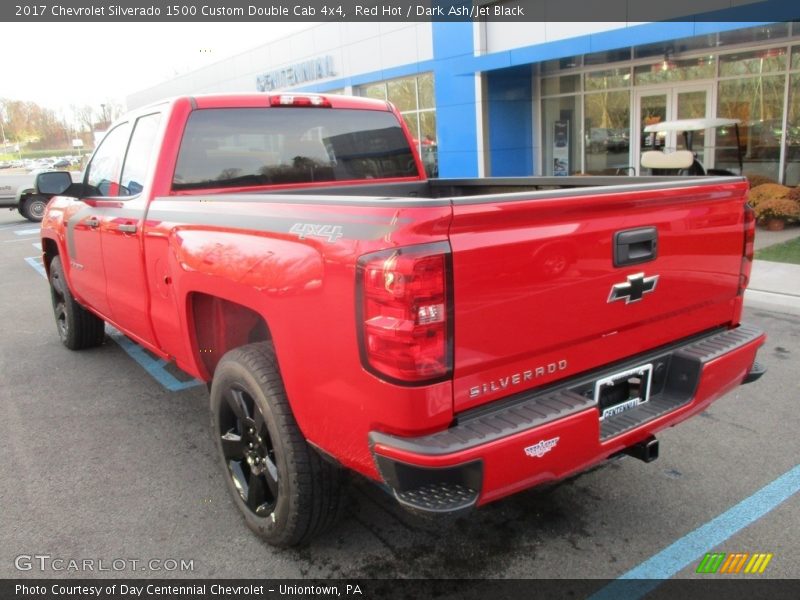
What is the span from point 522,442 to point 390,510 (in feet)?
4.28

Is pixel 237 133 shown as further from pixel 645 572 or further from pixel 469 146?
pixel 469 146

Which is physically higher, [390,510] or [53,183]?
[53,183]

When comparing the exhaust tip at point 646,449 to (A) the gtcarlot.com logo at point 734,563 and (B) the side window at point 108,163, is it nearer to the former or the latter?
(A) the gtcarlot.com logo at point 734,563

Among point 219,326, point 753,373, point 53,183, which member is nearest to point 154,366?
point 53,183

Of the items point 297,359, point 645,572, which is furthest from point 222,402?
point 645,572

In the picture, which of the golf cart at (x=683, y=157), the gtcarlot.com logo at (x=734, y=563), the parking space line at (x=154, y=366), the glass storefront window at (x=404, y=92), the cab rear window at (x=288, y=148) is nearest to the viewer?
the gtcarlot.com logo at (x=734, y=563)

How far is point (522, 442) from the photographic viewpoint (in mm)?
2123

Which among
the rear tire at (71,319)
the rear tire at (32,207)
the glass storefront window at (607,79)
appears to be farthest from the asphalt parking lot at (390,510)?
the rear tire at (32,207)

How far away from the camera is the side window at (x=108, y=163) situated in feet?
14.2

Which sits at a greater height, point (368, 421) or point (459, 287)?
point (459, 287)

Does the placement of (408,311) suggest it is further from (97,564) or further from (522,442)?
(97,564)

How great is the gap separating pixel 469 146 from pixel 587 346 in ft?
47.1

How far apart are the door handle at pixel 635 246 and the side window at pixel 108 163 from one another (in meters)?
3.26

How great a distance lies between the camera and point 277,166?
157 inches
